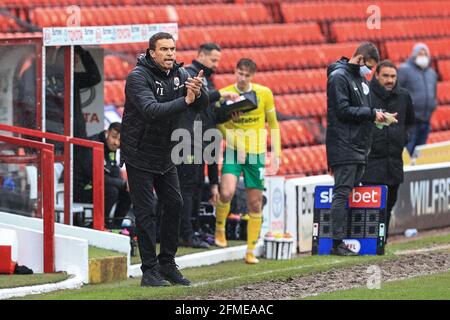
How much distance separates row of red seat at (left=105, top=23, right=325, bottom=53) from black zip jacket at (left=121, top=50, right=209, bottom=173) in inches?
398

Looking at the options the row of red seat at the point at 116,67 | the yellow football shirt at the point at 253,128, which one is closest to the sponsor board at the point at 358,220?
the yellow football shirt at the point at 253,128

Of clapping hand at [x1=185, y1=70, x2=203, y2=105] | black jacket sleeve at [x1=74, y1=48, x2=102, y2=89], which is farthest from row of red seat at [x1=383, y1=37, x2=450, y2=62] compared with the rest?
clapping hand at [x1=185, y1=70, x2=203, y2=105]

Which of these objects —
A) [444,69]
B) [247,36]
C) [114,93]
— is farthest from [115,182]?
[444,69]

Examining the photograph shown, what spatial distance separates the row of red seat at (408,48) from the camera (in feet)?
83.3

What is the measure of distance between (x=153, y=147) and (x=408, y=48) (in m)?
16.5

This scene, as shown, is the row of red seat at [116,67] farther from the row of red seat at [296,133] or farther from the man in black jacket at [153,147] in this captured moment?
the man in black jacket at [153,147]

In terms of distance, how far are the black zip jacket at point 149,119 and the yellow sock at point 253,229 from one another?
359cm

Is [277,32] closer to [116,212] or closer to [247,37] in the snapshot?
[247,37]

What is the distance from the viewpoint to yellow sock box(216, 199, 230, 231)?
14047mm

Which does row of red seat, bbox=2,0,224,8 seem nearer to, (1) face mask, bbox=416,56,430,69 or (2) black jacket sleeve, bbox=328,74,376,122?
(1) face mask, bbox=416,56,430,69

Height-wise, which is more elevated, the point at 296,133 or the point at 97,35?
the point at 97,35

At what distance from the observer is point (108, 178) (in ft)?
45.2

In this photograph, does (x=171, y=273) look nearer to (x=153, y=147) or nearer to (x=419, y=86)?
(x=153, y=147)
